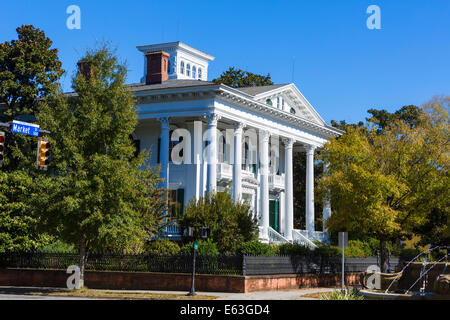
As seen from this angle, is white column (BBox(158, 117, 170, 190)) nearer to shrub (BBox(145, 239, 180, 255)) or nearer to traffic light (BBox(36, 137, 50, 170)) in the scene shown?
shrub (BBox(145, 239, 180, 255))

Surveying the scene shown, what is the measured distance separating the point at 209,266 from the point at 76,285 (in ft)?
19.4

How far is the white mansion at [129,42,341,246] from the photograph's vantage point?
122ft

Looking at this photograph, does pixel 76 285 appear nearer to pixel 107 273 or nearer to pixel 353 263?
pixel 107 273

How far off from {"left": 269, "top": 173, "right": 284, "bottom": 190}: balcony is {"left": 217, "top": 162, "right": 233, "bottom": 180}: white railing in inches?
232

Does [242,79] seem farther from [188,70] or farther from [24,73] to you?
[24,73]

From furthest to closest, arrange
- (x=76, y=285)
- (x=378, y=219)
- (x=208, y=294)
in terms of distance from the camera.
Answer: (x=378, y=219)
(x=76, y=285)
(x=208, y=294)

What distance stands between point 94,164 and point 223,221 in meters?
7.65

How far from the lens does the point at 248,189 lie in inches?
1698

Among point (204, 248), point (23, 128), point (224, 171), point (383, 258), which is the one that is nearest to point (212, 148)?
point (224, 171)

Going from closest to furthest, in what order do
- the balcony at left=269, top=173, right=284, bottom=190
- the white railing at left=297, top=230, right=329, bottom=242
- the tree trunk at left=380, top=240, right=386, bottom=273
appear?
the tree trunk at left=380, top=240, right=386, bottom=273, the white railing at left=297, top=230, right=329, bottom=242, the balcony at left=269, top=173, right=284, bottom=190

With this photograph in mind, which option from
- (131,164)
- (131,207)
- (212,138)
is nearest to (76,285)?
(131,207)

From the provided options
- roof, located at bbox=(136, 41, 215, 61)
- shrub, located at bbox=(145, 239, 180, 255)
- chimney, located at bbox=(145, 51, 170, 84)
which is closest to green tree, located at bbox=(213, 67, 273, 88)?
roof, located at bbox=(136, 41, 215, 61)

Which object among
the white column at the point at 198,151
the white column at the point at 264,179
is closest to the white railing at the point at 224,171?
the white column at the point at 198,151

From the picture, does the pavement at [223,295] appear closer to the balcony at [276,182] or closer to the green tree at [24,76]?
the green tree at [24,76]
